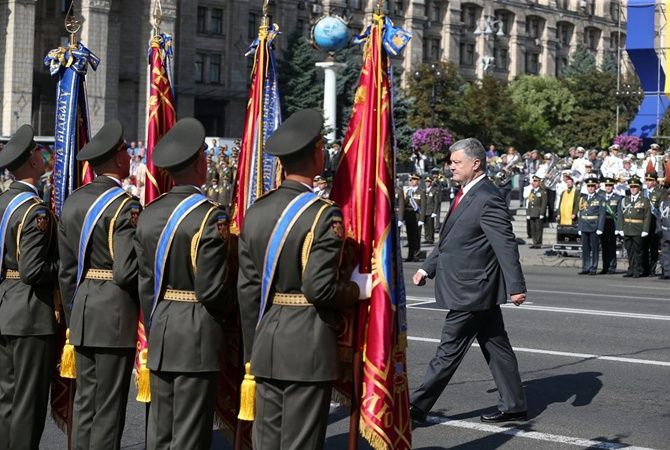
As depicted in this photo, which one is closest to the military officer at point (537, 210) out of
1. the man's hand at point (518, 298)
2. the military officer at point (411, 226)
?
the military officer at point (411, 226)

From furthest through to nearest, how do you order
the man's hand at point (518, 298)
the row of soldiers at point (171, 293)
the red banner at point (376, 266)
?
the man's hand at point (518, 298) < the red banner at point (376, 266) < the row of soldiers at point (171, 293)

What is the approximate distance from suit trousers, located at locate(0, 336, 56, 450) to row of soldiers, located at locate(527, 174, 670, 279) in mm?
17384

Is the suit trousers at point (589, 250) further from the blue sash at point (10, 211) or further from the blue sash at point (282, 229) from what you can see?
the blue sash at point (282, 229)

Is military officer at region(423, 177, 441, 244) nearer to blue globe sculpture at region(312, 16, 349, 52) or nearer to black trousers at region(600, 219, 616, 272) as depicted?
black trousers at region(600, 219, 616, 272)

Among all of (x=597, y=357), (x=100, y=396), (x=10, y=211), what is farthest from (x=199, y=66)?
(x=100, y=396)

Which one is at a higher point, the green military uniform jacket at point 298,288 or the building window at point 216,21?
the building window at point 216,21

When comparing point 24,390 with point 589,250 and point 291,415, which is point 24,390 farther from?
point 589,250

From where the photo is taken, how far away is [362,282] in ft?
20.0

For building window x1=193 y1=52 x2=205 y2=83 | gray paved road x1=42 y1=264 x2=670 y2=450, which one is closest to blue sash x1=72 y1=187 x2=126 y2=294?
gray paved road x1=42 y1=264 x2=670 y2=450

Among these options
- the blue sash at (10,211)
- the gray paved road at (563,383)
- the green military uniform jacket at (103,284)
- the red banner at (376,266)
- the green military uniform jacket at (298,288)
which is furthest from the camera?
the gray paved road at (563,383)

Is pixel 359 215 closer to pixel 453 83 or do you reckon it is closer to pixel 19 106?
pixel 19 106

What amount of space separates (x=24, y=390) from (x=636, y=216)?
18217mm

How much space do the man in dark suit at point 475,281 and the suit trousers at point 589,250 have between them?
16.0 m

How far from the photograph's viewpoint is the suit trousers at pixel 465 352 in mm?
8578
